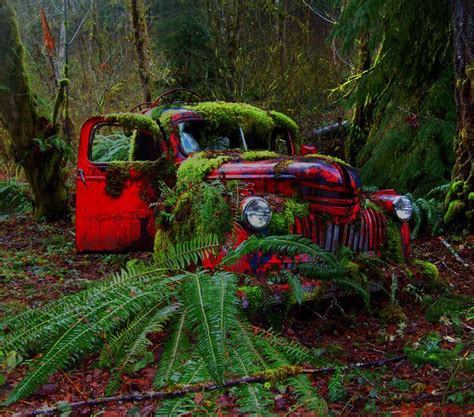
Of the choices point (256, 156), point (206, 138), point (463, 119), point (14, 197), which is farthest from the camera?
point (14, 197)

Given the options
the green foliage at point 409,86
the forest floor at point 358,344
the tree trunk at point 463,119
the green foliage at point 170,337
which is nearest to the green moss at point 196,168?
the green foliage at point 170,337

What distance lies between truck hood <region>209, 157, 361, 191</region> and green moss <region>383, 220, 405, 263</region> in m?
0.64

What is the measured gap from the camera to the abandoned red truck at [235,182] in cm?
425

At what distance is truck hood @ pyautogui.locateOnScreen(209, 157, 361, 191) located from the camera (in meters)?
4.24

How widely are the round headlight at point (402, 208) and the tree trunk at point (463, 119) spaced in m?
1.83

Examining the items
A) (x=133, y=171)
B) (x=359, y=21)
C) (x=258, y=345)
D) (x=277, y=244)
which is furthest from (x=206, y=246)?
(x=359, y=21)

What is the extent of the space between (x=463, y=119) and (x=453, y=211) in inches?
45.7

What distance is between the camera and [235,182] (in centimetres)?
441

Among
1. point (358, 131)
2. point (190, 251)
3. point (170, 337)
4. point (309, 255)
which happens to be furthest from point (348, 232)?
point (358, 131)

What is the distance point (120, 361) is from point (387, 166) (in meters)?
6.14

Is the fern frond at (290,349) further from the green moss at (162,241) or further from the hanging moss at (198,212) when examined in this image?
the green moss at (162,241)

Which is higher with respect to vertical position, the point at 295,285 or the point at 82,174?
the point at 82,174

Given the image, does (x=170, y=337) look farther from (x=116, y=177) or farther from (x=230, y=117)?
(x=230, y=117)

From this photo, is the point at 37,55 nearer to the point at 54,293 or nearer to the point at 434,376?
the point at 54,293
